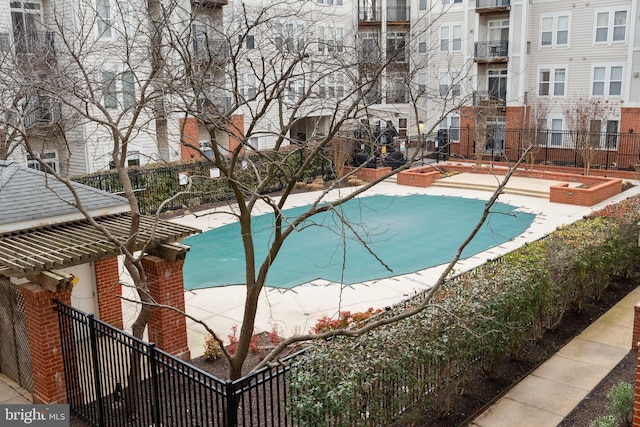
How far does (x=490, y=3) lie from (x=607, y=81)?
7596 millimetres

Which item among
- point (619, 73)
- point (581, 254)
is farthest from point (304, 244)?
point (619, 73)

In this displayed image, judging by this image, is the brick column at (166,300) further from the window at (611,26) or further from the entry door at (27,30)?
the window at (611,26)

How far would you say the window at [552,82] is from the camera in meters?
33.6

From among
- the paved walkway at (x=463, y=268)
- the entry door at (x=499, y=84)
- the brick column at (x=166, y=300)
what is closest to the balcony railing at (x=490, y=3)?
the entry door at (x=499, y=84)

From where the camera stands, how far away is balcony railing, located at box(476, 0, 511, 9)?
3394 centimetres

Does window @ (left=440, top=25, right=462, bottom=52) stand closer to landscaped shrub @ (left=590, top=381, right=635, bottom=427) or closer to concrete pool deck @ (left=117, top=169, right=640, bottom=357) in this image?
concrete pool deck @ (left=117, top=169, right=640, bottom=357)

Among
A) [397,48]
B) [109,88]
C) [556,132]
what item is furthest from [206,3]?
[556,132]

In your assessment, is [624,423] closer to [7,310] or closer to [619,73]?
[7,310]

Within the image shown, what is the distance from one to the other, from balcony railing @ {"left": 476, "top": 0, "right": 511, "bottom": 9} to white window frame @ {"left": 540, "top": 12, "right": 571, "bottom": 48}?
6.80 ft

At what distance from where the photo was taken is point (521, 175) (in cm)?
2883

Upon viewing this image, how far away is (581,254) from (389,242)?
8.44m

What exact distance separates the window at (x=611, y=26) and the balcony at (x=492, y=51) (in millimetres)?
4635

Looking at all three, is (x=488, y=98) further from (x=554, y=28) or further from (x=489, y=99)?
(x=554, y=28)

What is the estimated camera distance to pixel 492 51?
1373 inches
